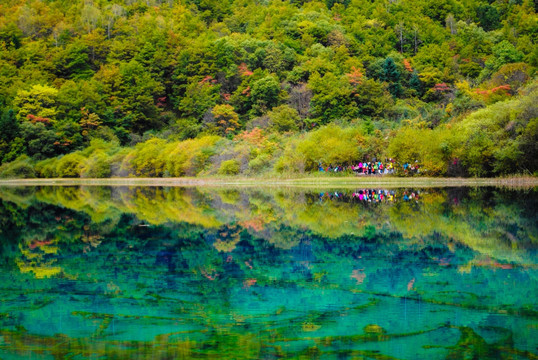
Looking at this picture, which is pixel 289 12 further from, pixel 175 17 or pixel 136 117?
pixel 136 117

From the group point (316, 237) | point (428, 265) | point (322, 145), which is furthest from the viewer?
point (322, 145)

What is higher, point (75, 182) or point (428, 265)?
point (428, 265)

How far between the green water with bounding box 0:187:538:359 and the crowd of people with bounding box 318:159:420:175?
20384 mm

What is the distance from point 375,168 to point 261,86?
104 feet

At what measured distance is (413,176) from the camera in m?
34.9

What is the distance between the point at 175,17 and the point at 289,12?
21.2m

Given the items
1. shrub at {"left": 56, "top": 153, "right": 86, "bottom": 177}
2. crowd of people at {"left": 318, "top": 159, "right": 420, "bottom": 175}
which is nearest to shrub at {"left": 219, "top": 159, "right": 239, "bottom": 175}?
crowd of people at {"left": 318, "top": 159, "right": 420, "bottom": 175}

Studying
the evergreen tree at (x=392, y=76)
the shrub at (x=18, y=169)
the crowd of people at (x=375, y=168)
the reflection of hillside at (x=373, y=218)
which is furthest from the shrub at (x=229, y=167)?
the evergreen tree at (x=392, y=76)

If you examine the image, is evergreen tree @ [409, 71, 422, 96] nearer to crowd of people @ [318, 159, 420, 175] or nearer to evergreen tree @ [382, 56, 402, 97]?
evergreen tree @ [382, 56, 402, 97]

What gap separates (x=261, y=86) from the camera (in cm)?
6631

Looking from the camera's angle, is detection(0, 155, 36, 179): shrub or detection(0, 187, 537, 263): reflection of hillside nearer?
detection(0, 187, 537, 263): reflection of hillside

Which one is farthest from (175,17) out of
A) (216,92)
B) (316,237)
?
(316,237)

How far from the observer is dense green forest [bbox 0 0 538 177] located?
39531mm

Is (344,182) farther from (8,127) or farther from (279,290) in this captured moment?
(8,127)
